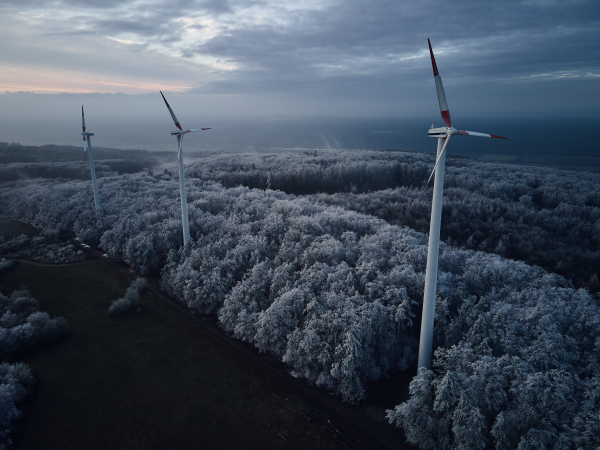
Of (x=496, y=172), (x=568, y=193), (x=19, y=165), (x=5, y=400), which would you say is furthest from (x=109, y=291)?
(x=19, y=165)

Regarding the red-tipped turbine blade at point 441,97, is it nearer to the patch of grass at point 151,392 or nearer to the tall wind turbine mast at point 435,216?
the tall wind turbine mast at point 435,216

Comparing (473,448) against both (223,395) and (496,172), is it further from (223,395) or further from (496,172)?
(496,172)

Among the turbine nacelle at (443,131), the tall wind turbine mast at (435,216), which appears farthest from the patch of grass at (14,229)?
the turbine nacelle at (443,131)

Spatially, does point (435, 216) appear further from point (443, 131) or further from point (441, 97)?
point (441, 97)

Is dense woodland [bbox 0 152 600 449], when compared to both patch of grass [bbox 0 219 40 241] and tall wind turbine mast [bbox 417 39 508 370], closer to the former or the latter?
tall wind turbine mast [bbox 417 39 508 370]

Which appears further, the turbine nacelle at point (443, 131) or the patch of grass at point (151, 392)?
the patch of grass at point (151, 392)

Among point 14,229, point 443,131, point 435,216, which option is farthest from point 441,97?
point 14,229
